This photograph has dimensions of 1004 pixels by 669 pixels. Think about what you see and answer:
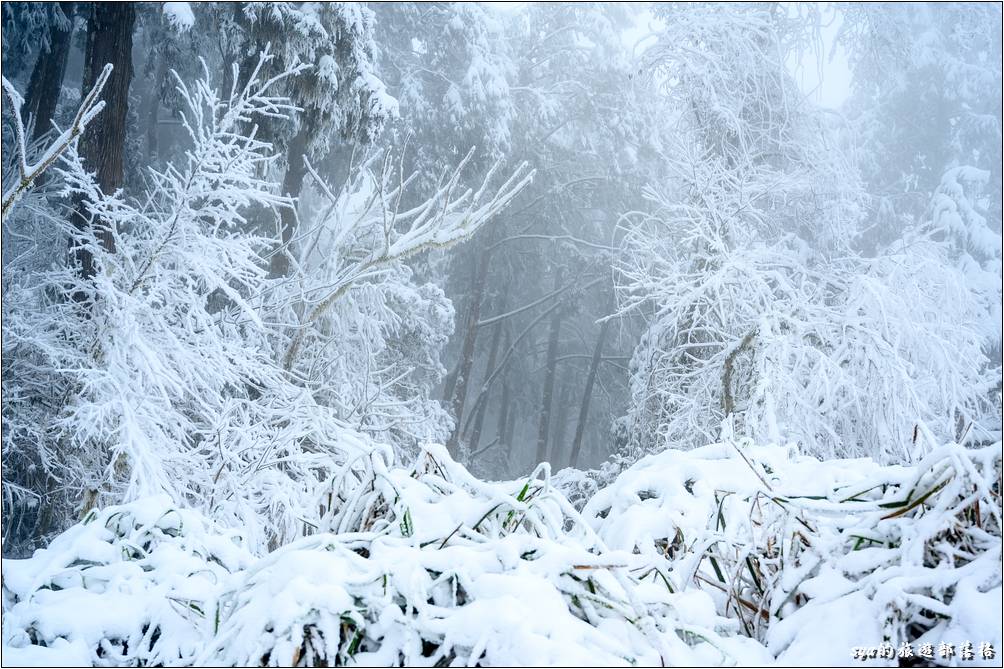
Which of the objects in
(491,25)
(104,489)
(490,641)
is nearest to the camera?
(490,641)

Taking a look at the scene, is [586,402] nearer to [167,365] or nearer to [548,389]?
[548,389]

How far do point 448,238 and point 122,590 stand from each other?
489cm

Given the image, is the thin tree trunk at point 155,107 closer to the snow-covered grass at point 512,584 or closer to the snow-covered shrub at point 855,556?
the snow-covered grass at point 512,584

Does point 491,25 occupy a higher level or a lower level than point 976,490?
higher

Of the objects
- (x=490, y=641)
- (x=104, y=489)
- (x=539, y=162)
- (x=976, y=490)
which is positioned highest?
(x=539, y=162)

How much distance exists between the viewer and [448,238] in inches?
251

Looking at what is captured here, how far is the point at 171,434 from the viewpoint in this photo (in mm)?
5816

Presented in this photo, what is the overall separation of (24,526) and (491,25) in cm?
1138

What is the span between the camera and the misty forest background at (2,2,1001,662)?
18.0ft

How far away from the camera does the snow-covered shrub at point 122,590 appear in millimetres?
1512

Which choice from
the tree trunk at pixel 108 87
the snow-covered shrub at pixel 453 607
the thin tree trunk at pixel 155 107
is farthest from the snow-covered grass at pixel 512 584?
the thin tree trunk at pixel 155 107

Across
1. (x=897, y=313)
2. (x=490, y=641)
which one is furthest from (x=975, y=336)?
(x=490, y=641)

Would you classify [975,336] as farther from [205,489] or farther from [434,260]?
[434,260]

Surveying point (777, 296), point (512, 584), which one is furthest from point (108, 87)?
point (777, 296)
